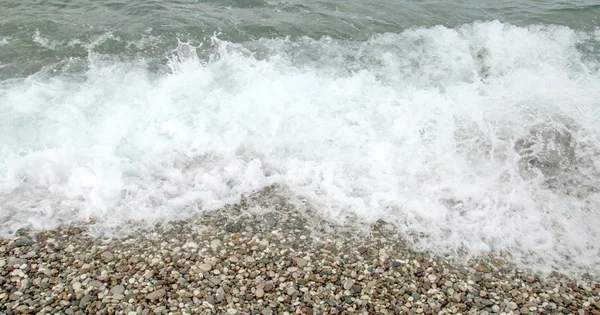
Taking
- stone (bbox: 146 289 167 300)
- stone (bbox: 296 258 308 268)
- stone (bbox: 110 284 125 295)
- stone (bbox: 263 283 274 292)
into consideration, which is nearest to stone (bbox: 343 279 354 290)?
stone (bbox: 296 258 308 268)

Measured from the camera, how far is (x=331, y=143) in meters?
10.2

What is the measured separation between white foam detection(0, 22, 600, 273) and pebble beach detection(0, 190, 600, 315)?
531mm

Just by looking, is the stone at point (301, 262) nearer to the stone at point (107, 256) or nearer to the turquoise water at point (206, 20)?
the stone at point (107, 256)

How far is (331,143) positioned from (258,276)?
424 cm

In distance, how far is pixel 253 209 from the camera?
8203 mm

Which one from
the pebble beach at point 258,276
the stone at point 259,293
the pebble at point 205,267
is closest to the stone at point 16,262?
the pebble beach at point 258,276

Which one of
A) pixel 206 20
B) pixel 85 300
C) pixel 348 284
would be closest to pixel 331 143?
pixel 348 284

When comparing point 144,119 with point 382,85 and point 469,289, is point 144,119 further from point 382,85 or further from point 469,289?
point 469,289

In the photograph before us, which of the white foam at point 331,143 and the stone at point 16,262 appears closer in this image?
the stone at point 16,262

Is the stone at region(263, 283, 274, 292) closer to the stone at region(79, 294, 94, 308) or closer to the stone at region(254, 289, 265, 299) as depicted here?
the stone at region(254, 289, 265, 299)

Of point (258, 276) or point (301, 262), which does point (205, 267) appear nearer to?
point (258, 276)

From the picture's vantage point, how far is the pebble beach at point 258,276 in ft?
20.3

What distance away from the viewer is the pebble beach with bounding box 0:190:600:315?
6.20 meters

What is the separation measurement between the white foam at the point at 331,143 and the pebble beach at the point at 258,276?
53cm
